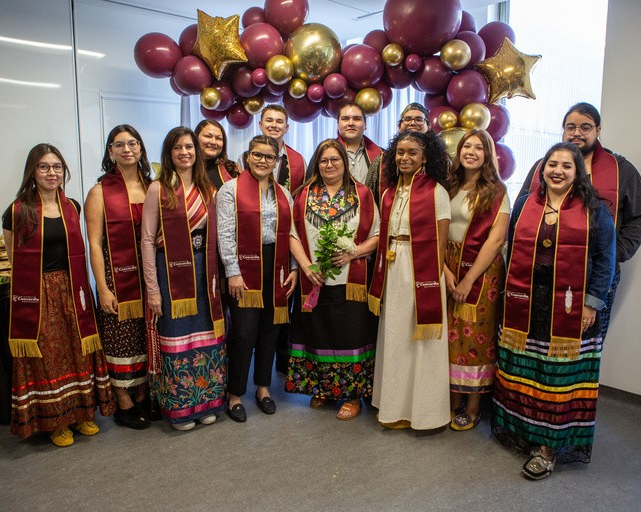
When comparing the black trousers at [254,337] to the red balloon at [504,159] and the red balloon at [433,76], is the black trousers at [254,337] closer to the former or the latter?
the red balloon at [433,76]

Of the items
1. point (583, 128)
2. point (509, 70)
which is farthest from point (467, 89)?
point (583, 128)

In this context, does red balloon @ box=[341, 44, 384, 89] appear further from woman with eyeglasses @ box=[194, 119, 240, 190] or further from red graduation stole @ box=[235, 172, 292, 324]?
red graduation stole @ box=[235, 172, 292, 324]

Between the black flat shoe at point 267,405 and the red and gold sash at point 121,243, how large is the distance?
0.91m

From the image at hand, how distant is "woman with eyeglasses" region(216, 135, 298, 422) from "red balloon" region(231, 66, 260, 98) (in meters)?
1.09

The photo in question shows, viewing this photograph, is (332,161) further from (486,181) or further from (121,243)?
(121,243)

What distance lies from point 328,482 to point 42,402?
4.78ft

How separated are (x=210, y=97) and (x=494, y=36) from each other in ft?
6.70

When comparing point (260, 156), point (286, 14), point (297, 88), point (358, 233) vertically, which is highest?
point (286, 14)

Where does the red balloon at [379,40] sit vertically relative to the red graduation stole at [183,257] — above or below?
above

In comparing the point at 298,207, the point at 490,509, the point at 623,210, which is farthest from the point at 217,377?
the point at 623,210

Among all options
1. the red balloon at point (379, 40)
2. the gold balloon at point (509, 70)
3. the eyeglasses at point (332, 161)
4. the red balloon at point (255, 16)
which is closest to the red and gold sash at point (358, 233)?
the eyeglasses at point (332, 161)

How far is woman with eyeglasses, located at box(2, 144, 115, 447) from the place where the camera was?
2439 mm

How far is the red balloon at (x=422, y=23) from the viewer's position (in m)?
3.31

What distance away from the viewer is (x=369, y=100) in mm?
3551
